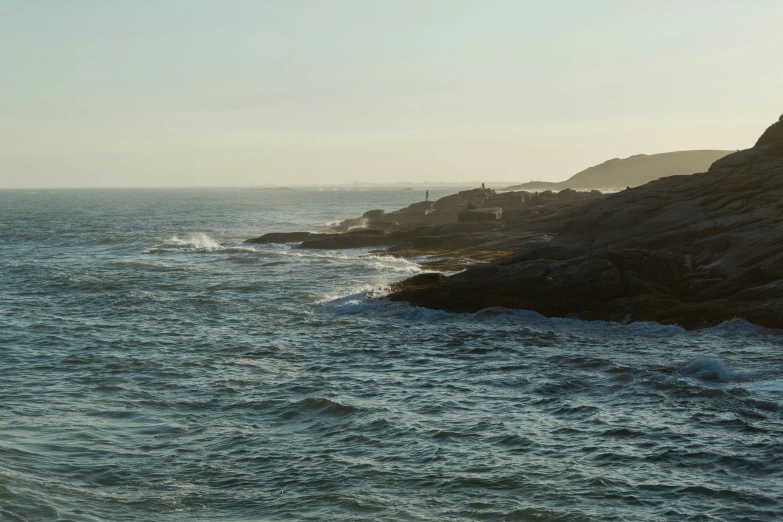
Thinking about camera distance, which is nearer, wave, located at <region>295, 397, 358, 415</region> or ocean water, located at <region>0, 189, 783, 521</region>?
ocean water, located at <region>0, 189, 783, 521</region>

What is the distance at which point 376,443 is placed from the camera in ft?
57.9

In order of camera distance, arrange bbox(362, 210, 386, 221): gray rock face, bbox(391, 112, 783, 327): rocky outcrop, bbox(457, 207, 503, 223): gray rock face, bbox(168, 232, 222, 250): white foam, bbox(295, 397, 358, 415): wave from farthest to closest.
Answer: bbox(362, 210, 386, 221): gray rock face < bbox(168, 232, 222, 250): white foam < bbox(457, 207, 503, 223): gray rock face < bbox(391, 112, 783, 327): rocky outcrop < bbox(295, 397, 358, 415): wave

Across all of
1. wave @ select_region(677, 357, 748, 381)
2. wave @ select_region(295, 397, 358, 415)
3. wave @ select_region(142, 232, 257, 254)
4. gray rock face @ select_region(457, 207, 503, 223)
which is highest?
gray rock face @ select_region(457, 207, 503, 223)

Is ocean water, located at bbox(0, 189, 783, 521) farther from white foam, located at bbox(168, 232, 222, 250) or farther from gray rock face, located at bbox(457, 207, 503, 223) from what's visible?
gray rock face, located at bbox(457, 207, 503, 223)

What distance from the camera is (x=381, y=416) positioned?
19.5 meters

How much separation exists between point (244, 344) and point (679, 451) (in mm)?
16981

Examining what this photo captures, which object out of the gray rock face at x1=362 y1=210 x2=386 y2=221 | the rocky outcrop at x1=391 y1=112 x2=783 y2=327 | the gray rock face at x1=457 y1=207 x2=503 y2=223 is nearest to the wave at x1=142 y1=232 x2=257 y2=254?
the gray rock face at x1=457 y1=207 x2=503 y2=223

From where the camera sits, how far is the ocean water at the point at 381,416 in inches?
567

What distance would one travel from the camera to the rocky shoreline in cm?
3025

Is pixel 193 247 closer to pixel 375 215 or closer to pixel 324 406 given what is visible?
pixel 375 215

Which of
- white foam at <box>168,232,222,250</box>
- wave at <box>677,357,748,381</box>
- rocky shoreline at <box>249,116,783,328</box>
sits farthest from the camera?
white foam at <box>168,232,222,250</box>

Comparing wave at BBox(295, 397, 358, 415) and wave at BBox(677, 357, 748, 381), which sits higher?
wave at BBox(677, 357, 748, 381)

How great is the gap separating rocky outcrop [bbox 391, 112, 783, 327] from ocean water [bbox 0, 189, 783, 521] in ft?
4.51

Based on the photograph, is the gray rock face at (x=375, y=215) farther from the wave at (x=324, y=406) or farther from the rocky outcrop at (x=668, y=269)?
the wave at (x=324, y=406)
